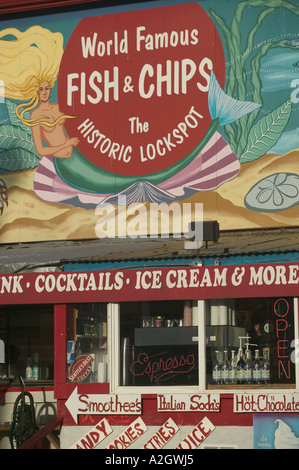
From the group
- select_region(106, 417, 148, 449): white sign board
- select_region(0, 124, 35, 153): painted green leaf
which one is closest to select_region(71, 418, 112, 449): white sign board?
select_region(106, 417, 148, 449): white sign board

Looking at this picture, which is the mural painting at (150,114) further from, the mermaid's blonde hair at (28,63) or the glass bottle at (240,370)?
the glass bottle at (240,370)

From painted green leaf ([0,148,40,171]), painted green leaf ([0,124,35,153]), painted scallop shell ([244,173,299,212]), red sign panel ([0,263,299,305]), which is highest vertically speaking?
painted green leaf ([0,124,35,153])

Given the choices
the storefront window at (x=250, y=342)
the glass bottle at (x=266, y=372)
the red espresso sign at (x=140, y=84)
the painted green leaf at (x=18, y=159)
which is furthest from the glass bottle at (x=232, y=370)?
the painted green leaf at (x=18, y=159)

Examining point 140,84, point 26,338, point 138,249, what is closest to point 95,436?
point 138,249

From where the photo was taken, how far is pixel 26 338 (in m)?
17.4

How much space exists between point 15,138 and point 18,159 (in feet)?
1.39

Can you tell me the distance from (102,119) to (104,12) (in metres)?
2.11

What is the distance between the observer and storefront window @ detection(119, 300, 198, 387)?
45.5 feet

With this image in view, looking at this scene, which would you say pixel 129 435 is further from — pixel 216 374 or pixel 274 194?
pixel 274 194

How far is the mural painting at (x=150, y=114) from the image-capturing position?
16625mm

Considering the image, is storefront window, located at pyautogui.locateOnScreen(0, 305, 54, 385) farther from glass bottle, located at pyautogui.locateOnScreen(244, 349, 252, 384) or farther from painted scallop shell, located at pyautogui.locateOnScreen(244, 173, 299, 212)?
glass bottle, located at pyautogui.locateOnScreen(244, 349, 252, 384)

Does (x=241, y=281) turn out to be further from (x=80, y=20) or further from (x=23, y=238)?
(x=80, y=20)

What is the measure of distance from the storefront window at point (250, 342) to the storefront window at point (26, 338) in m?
4.25

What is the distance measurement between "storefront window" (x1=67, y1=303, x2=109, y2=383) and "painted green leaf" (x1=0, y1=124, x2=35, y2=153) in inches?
187
